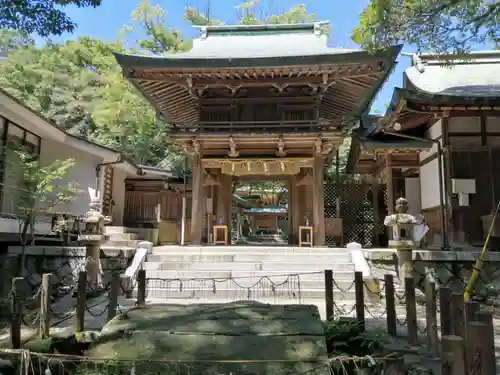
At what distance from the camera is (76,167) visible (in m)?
15.7

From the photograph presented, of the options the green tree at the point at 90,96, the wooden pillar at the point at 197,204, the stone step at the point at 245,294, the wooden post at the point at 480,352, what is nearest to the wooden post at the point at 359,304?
the stone step at the point at 245,294

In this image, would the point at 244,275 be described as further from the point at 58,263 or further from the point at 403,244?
the point at 58,263

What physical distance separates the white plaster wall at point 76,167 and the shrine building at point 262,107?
366cm

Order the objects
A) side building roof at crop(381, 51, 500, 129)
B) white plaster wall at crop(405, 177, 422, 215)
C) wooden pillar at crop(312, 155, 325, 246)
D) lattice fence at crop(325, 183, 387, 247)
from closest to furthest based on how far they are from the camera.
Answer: side building roof at crop(381, 51, 500, 129) < wooden pillar at crop(312, 155, 325, 246) < white plaster wall at crop(405, 177, 422, 215) < lattice fence at crop(325, 183, 387, 247)

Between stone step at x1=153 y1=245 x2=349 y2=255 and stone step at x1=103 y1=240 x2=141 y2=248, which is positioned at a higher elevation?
stone step at x1=103 y1=240 x2=141 y2=248

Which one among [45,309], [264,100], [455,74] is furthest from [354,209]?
[45,309]

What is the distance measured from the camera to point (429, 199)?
1286 cm

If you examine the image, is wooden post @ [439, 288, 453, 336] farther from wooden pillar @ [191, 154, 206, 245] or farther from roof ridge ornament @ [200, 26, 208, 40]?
roof ridge ornament @ [200, 26, 208, 40]

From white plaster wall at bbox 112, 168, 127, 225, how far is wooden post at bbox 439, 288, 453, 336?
1630 cm

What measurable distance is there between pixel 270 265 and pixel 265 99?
631 centimetres

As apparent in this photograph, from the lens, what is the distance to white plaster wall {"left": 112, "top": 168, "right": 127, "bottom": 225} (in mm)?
18750

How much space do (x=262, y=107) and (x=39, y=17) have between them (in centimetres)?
792

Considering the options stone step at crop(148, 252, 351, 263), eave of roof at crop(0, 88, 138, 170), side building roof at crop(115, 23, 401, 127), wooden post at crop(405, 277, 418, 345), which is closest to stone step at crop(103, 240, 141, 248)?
stone step at crop(148, 252, 351, 263)

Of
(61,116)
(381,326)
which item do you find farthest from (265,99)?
(61,116)
